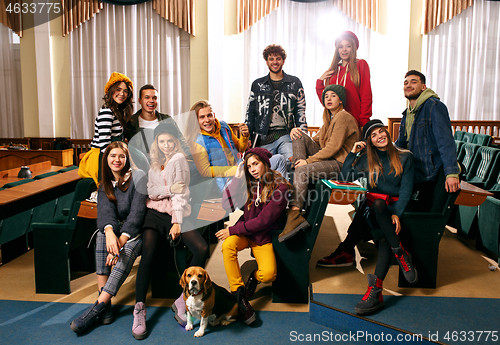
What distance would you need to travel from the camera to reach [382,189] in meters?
2.51

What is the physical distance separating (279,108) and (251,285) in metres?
1.48

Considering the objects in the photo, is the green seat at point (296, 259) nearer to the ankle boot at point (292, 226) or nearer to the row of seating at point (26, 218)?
the ankle boot at point (292, 226)

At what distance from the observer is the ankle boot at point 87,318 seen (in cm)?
192

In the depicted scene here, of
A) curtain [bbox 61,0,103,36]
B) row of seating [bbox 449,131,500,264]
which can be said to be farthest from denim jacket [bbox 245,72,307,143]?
curtain [bbox 61,0,103,36]

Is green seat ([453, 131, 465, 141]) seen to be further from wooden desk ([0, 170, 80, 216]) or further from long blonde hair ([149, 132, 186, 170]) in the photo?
wooden desk ([0, 170, 80, 216])

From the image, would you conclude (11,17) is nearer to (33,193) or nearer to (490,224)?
(33,193)

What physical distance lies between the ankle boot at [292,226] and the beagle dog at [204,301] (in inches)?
18.4

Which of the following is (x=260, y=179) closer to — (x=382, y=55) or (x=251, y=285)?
(x=251, y=285)

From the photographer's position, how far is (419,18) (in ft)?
20.8

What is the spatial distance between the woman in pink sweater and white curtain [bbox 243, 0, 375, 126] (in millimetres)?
4500

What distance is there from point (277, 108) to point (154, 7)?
15.0ft

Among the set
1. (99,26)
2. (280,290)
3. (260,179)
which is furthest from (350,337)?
(99,26)

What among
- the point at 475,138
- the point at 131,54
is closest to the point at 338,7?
the point at 475,138

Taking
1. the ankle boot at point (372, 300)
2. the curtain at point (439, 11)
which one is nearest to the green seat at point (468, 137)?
the curtain at point (439, 11)
